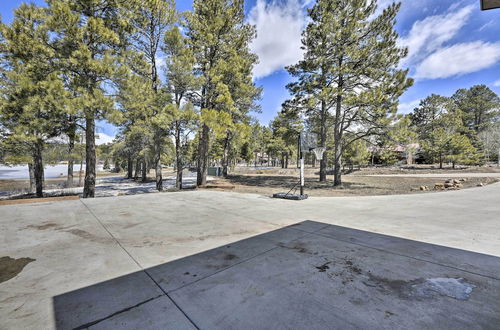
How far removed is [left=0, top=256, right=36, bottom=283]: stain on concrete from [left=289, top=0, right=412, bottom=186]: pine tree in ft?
37.9

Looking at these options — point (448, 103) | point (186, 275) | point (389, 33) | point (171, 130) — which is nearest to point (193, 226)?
point (186, 275)

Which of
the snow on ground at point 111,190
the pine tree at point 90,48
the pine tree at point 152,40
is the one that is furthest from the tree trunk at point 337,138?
the pine tree at point 90,48

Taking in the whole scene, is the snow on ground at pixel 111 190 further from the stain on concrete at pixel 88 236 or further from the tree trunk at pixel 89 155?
the stain on concrete at pixel 88 236

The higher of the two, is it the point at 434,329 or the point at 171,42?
the point at 171,42

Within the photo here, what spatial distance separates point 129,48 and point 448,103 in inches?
1588

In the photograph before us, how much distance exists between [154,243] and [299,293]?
2.40 meters

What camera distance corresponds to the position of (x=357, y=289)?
6.81 feet

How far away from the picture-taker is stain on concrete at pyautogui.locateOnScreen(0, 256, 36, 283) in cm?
233

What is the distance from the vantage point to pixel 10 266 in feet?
8.26

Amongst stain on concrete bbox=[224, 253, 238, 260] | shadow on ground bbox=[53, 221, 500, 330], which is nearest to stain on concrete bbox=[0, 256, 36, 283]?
shadow on ground bbox=[53, 221, 500, 330]

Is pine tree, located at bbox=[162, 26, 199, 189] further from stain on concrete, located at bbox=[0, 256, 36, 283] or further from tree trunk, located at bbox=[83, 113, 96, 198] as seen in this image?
stain on concrete, located at bbox=[0, 256, 36, 283]

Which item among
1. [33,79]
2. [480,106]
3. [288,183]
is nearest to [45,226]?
[33,79]

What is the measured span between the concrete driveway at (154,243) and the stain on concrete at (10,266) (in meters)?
0.01

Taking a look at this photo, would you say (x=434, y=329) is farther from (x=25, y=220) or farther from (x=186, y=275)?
(x=25, y=220)
